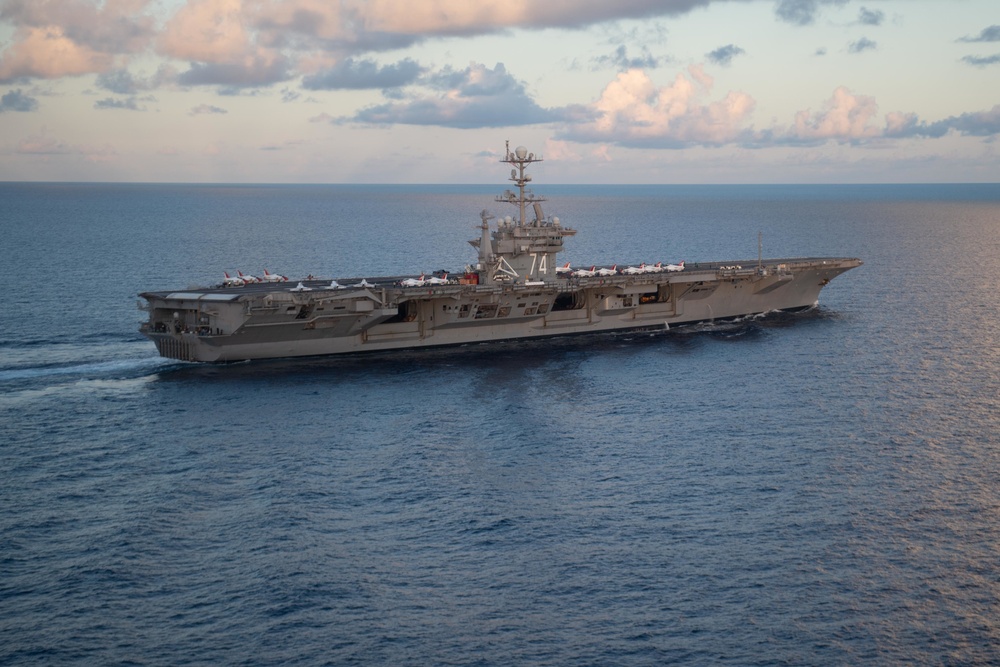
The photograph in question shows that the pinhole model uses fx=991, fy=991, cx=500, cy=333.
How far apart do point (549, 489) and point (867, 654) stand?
998cm

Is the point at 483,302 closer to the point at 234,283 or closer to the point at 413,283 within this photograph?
the point at 413,283

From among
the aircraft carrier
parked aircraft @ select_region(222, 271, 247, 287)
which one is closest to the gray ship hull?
the aircraft carrier

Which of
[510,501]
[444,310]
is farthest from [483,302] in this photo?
[510,501]

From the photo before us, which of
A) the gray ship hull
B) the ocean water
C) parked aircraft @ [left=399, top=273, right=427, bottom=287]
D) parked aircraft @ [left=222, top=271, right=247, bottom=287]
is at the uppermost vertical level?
parked aircraft @ [left=222, top=271, right=247, bottom=287]

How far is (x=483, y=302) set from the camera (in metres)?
45.2

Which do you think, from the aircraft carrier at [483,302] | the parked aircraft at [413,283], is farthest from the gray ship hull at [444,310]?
the parked aircraft at [413,283]

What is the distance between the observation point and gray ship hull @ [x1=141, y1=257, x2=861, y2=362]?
40.3 metres

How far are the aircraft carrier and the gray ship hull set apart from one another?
0.05 m

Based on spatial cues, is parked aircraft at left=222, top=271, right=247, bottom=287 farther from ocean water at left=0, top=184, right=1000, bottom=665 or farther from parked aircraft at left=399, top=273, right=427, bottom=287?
parked aircraft at left=399, top=273, right=427, bottom=287

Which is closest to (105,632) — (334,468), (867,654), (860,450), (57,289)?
(334,468)

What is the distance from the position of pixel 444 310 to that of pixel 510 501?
1944 centimetres

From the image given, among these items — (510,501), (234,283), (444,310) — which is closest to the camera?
(510,501)

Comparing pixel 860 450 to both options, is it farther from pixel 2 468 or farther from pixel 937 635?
pixel 2 468

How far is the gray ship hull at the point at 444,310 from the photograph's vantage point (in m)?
40.3
